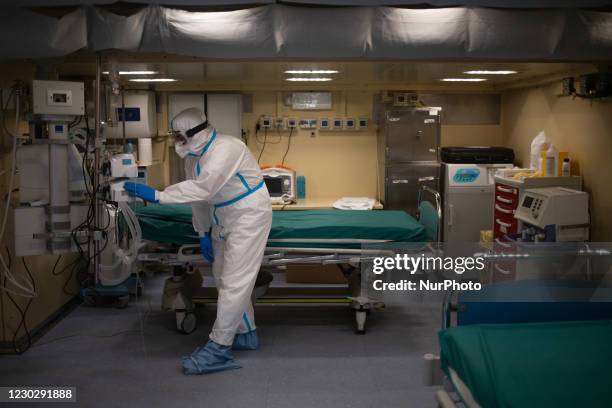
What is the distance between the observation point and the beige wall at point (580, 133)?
5.10 m

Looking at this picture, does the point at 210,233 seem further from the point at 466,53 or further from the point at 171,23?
the point at 466,53

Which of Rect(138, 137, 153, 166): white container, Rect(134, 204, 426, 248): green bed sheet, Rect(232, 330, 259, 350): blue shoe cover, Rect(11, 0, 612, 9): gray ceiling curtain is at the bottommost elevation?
Rect(232, 330, 259, 350): blue shoe cover

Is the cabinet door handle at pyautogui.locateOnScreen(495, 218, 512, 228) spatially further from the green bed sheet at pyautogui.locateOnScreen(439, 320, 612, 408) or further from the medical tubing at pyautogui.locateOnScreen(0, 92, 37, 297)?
the medical tubing at pyautogui.locateOnScreen(0, 92, 37, 297)

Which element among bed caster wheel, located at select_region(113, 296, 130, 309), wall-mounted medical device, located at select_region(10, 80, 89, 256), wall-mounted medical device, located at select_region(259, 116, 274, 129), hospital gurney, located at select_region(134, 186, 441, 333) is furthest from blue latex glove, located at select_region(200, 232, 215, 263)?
wall-mounted medical device, located at select_region(259, 116, 274, 129)

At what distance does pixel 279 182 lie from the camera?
22.9ft

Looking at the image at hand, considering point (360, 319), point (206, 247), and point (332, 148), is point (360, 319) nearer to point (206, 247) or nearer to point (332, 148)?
point (206, 247)

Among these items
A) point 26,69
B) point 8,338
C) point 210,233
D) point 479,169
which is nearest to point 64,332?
point 8,338

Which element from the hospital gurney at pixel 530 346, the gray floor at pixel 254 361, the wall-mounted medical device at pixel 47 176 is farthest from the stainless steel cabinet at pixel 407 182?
the wall-mounted medical device at pixel 47 176

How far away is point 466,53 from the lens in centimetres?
433

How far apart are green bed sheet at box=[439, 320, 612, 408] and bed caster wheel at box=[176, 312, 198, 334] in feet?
8.81

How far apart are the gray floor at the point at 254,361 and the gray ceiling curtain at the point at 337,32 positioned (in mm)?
2171

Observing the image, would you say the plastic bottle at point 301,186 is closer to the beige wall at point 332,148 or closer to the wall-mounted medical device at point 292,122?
the beige wall at point 332,148

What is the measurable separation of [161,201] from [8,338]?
169 cm

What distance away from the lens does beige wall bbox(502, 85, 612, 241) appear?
5.10 meters
